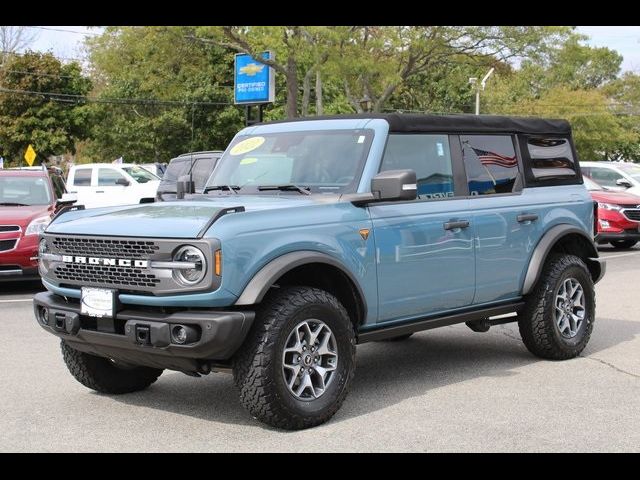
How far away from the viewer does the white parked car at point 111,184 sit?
77.5ft

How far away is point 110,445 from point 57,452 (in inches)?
11.2

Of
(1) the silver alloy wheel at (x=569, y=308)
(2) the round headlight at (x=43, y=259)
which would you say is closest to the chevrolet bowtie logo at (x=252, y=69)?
(1) the silver alloy wheel at (x=569, y=308)

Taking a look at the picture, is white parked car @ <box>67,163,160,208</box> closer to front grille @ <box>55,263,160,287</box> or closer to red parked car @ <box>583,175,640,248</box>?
red parked car @ <box>583,175,640,248</box>

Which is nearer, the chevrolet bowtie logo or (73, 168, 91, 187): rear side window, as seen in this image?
(73, 168, 91, 187): rear side window

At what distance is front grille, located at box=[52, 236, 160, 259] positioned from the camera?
205 inches

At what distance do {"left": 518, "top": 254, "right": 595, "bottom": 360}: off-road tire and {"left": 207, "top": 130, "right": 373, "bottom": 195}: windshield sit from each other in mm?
1998

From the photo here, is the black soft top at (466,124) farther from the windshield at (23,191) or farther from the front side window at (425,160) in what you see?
the windshield at (23,191)

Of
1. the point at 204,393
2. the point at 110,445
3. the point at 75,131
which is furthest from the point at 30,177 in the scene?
the point at 75,131

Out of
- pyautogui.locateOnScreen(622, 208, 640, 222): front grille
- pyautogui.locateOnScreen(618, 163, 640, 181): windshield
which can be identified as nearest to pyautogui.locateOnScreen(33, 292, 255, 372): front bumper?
pyautogui.locateOnScreen(622, 208, 640, 222): front grille

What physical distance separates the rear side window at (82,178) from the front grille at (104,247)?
1906 centimetres

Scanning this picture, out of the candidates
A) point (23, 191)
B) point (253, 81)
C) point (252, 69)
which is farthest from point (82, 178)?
point (23, 191)

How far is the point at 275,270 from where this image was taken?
5262 mm

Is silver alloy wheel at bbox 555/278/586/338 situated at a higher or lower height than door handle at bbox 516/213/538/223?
lower

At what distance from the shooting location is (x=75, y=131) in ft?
160
